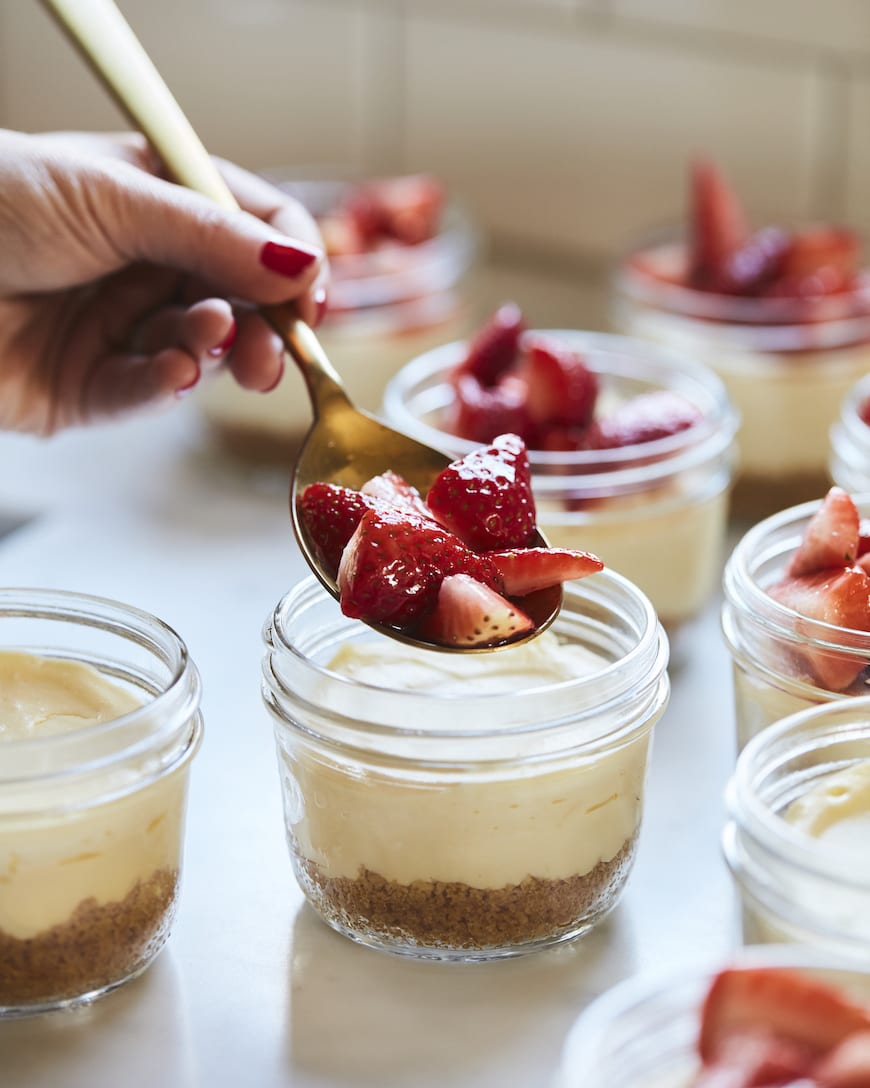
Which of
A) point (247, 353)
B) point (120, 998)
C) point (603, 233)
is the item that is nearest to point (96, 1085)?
point (120, 998)

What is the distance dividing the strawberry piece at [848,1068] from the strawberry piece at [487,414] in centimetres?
80

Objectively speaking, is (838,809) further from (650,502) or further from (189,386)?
(189,386)

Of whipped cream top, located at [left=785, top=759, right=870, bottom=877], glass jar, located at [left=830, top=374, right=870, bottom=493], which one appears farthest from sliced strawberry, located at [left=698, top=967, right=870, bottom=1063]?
glass jar, located at [left=830, top=374, right=870, bottom=493]

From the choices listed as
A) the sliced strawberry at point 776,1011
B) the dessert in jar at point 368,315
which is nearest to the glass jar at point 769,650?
the sliced strawberry at point 776,1011

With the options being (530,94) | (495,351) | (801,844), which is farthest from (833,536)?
(530,94)

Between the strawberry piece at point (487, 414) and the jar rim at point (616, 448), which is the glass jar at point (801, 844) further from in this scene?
the strawberry piece at point (487, 414)

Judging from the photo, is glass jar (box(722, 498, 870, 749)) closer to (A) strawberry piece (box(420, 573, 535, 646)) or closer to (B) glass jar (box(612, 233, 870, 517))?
(A) strawberry piece (box(420, 573, 535, 646))

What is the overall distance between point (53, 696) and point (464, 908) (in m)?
0.31

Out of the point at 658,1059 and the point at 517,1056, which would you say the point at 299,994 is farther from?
the point at 658,1059

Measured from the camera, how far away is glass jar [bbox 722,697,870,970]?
774 mm

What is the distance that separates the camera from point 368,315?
5.75 ft

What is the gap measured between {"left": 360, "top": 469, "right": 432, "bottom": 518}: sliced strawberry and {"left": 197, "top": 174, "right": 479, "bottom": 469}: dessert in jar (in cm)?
56

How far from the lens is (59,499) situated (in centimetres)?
173

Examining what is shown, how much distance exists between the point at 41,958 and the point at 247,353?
607mm
